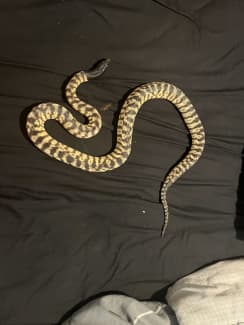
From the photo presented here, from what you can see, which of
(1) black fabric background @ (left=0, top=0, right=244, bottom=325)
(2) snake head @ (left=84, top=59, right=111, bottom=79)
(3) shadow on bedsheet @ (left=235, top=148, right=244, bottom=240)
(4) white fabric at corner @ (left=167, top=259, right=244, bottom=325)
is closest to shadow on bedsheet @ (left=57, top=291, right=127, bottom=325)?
(1) black fabric background @ (left=0, top=0, right=244, bottom=325)

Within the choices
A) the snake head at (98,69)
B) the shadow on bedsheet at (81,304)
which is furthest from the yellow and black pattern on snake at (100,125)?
the shadow on bedsheet at (81,304)

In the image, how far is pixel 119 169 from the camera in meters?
1.97

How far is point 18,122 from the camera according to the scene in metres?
1.86

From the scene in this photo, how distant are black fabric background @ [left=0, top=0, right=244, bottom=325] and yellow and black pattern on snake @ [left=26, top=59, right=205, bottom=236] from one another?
4 cm

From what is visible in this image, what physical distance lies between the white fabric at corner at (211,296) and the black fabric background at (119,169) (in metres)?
0.13

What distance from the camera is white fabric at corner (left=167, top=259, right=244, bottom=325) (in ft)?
5.31

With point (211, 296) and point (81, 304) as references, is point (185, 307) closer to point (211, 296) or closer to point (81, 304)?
point (211, 296)

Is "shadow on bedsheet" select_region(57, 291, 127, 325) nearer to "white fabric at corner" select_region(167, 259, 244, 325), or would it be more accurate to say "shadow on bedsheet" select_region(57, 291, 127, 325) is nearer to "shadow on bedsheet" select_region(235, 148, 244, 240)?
"white fabric at corner" select_region(167, 259, 244, 325)

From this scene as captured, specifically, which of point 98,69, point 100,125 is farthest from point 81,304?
point 98,69

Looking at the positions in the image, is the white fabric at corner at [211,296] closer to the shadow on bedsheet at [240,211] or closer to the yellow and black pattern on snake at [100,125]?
the shadow on bedsheet at [240,211]

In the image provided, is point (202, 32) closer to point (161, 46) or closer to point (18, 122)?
point (161, 46)

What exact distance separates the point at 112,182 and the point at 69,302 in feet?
1.96

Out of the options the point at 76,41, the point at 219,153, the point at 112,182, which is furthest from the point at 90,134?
the point at 219,153

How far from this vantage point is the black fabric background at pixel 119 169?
1.83 meters
